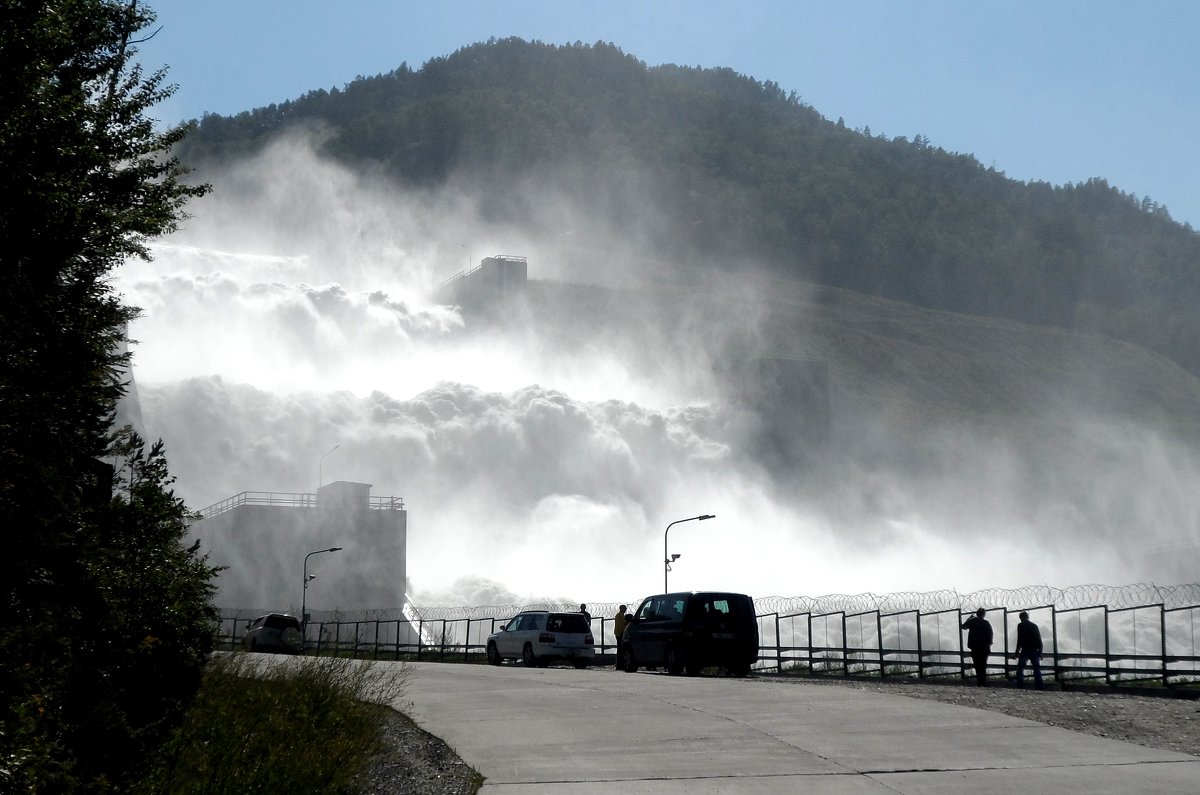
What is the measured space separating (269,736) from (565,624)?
23.3 m

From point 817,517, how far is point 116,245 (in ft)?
403

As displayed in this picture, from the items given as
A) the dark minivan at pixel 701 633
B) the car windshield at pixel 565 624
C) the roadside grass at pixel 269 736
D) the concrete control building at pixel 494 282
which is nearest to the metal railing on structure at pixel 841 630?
the dark minivan at pixel 701 633

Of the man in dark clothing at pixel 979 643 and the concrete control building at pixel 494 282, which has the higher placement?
the concrete control building at pixel 494 282

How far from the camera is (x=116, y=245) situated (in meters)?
11.9

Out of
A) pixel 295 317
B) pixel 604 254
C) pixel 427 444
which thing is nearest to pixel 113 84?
pixel 427 444

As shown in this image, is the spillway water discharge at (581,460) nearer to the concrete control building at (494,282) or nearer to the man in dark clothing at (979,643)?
the concrete control building at (494,282)

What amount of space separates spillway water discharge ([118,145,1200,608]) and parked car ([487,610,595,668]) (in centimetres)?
5351

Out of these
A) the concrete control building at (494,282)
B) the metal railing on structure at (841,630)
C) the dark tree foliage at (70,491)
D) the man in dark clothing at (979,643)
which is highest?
the concrete control building at (494,282)

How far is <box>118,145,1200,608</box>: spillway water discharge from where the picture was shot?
104m

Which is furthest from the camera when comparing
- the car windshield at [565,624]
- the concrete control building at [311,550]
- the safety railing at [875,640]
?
the concrete control building at [311,550]

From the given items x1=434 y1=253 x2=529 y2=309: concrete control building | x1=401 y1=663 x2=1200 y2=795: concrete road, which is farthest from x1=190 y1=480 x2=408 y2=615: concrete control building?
x1=434 y1=253 x2=529 y2=309: concrete control building

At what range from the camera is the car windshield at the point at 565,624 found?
3344 centimetres

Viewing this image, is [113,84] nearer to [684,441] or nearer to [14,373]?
[14,373]

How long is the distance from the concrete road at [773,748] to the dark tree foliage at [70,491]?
3216 millimetres
